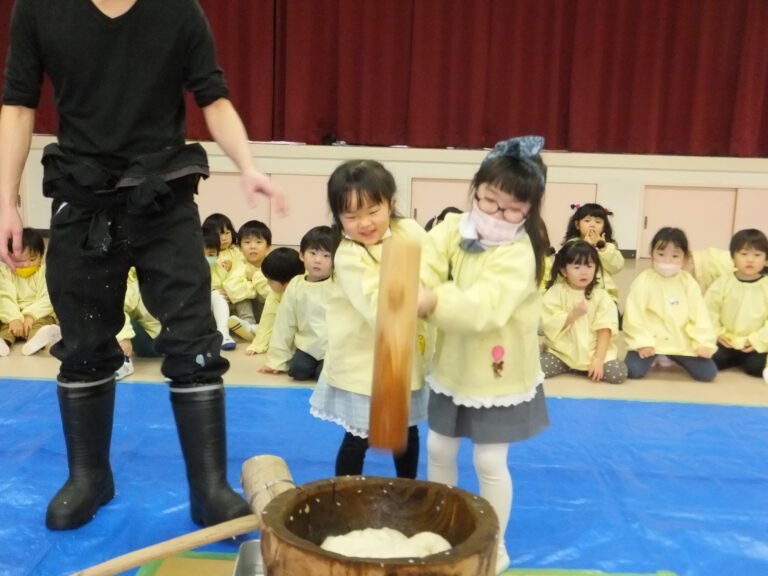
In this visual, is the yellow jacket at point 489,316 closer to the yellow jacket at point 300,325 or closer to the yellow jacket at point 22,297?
the yellow jacket at point 300,325

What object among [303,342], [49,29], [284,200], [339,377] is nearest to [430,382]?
[339,377]

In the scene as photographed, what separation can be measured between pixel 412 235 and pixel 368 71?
16.8 feet

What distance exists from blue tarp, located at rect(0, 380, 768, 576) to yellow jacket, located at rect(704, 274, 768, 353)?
75 centimetres

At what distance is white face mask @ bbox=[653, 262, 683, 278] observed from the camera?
3527mm

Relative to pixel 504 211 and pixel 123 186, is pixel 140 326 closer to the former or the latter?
pixel 123 186

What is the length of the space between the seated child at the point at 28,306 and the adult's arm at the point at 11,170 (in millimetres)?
1826

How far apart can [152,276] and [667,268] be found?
8.11ft

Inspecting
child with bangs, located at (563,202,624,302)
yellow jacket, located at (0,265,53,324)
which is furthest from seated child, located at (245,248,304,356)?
child with bangs, located at (563,202,624,302)

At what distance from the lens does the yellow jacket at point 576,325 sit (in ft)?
11.1

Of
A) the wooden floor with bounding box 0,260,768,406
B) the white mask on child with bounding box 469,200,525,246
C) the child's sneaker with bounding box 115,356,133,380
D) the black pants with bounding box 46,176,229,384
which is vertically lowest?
the wooden floor with bounding box 0,260,768,406

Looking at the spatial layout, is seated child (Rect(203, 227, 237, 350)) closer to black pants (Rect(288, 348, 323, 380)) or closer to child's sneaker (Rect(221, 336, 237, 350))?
child's sneaker (Rect(221, 336, 237, 350))

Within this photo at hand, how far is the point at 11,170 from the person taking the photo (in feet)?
5.78

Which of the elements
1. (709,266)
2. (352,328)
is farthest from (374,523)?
(709,266)

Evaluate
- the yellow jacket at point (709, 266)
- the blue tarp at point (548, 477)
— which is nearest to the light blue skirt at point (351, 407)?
the blue tarp at point (548, 477)
